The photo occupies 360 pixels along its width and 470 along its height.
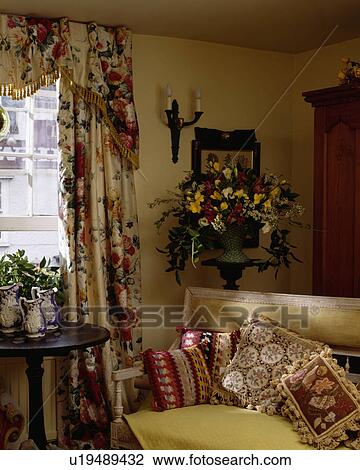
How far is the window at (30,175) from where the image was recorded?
175 inches

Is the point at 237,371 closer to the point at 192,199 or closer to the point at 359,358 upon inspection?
the point at 359,358

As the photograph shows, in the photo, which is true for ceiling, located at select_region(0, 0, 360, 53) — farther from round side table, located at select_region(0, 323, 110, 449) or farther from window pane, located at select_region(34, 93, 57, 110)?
round side table, located at select_region(0, 323, 110, 449)

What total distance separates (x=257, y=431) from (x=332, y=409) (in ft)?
1.12

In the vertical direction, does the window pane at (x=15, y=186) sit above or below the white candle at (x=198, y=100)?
below

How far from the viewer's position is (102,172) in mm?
4523

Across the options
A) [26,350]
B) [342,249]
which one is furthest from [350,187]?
[26,350]

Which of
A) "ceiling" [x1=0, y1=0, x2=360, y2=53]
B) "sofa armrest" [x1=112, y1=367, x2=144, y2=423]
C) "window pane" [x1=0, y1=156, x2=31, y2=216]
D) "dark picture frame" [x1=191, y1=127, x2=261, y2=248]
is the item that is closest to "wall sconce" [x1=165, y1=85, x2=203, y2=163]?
"dark picture frame" [x1=191, y1=127, x2=261, y2=248]

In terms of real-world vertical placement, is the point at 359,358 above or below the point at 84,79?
below

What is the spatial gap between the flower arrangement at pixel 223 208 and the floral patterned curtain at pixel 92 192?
289 millimetres

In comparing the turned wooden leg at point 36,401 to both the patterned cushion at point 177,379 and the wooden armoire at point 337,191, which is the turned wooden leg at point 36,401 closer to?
the patterned cushion at point 177,379

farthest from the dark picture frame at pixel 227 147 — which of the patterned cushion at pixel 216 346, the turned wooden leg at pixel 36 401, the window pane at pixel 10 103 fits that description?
the turned wooden leg at pixel 36 401

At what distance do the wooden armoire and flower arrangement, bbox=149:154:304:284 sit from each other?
26 cm

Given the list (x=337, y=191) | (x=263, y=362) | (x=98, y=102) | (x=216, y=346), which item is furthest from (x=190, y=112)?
(x=263, y=362)
